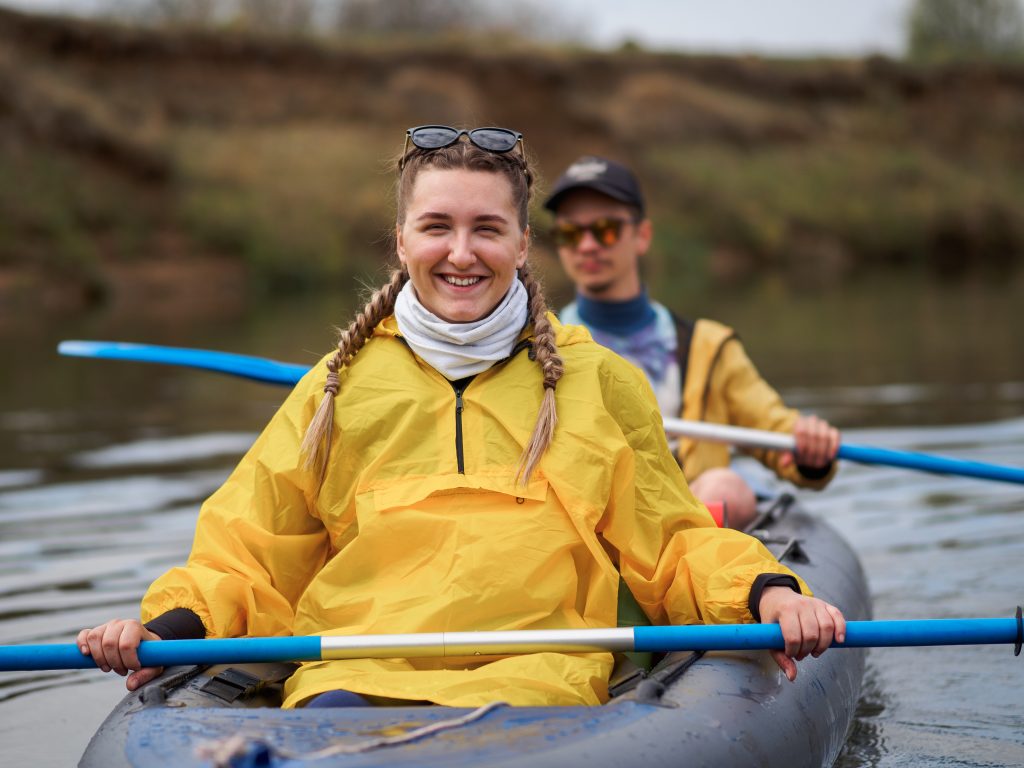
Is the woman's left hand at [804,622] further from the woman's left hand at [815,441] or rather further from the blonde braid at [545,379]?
the woman's left hand at [815,441]

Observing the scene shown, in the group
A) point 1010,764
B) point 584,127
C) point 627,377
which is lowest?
point 1010,764

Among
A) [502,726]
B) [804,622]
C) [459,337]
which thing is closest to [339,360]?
[459,337]

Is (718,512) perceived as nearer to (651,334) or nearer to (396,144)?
(651,334)

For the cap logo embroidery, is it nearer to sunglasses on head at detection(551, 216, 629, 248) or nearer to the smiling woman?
sunglasses on head at detection(551, 216, 629, 248)

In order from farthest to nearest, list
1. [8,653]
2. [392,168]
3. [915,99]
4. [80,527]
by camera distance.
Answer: [915,99]
[80,527]
[392,168]
[8,653]

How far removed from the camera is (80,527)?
573 centimetres

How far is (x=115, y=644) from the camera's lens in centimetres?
249

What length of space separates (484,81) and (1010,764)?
28.8 meters

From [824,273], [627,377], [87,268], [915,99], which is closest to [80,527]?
[627,377]

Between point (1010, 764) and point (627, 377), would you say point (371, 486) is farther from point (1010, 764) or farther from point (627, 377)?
point (1010, 764)

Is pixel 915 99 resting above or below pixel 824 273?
above

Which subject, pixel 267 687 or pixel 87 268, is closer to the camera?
pixel 267 687

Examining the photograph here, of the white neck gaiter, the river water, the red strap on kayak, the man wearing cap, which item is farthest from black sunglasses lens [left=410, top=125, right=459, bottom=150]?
the man wearing cap

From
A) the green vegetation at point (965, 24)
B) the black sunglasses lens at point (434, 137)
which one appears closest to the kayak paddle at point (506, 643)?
the black sunglasses lens at point (434, 137)
